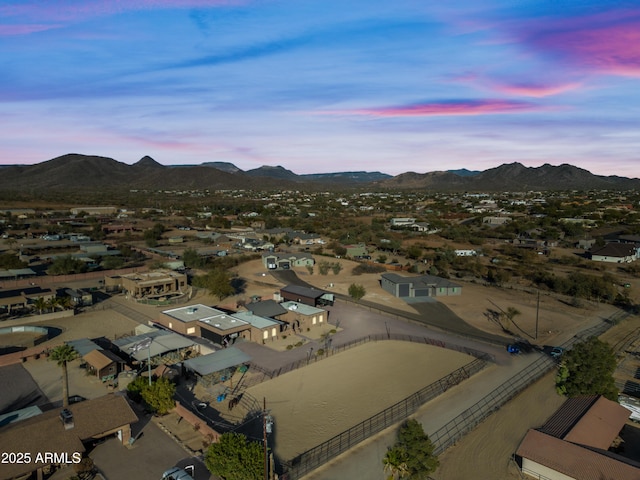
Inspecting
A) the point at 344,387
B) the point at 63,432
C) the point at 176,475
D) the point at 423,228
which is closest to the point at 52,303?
the point at 63,432

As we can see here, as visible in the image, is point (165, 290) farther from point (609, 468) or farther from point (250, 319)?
point (609, 468)

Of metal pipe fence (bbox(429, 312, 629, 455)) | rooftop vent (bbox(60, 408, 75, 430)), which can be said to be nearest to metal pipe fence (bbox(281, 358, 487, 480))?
metal pipe fence (bbox(429, 312, 629, 455))

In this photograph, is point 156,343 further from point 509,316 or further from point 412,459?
point 509,316

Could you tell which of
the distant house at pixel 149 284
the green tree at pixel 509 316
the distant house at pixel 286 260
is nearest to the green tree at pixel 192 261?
the distant house at pixel 286 260

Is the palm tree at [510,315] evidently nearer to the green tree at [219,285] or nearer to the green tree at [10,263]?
the green tree at [219,285]

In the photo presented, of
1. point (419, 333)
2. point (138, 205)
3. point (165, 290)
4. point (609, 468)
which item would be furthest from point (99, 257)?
point (138, 205)

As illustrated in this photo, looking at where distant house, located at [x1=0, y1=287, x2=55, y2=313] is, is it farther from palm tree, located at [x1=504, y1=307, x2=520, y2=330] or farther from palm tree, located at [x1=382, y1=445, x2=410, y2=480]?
palm tree, located at [x1=504, y1=307, x2=520, y2=330]
